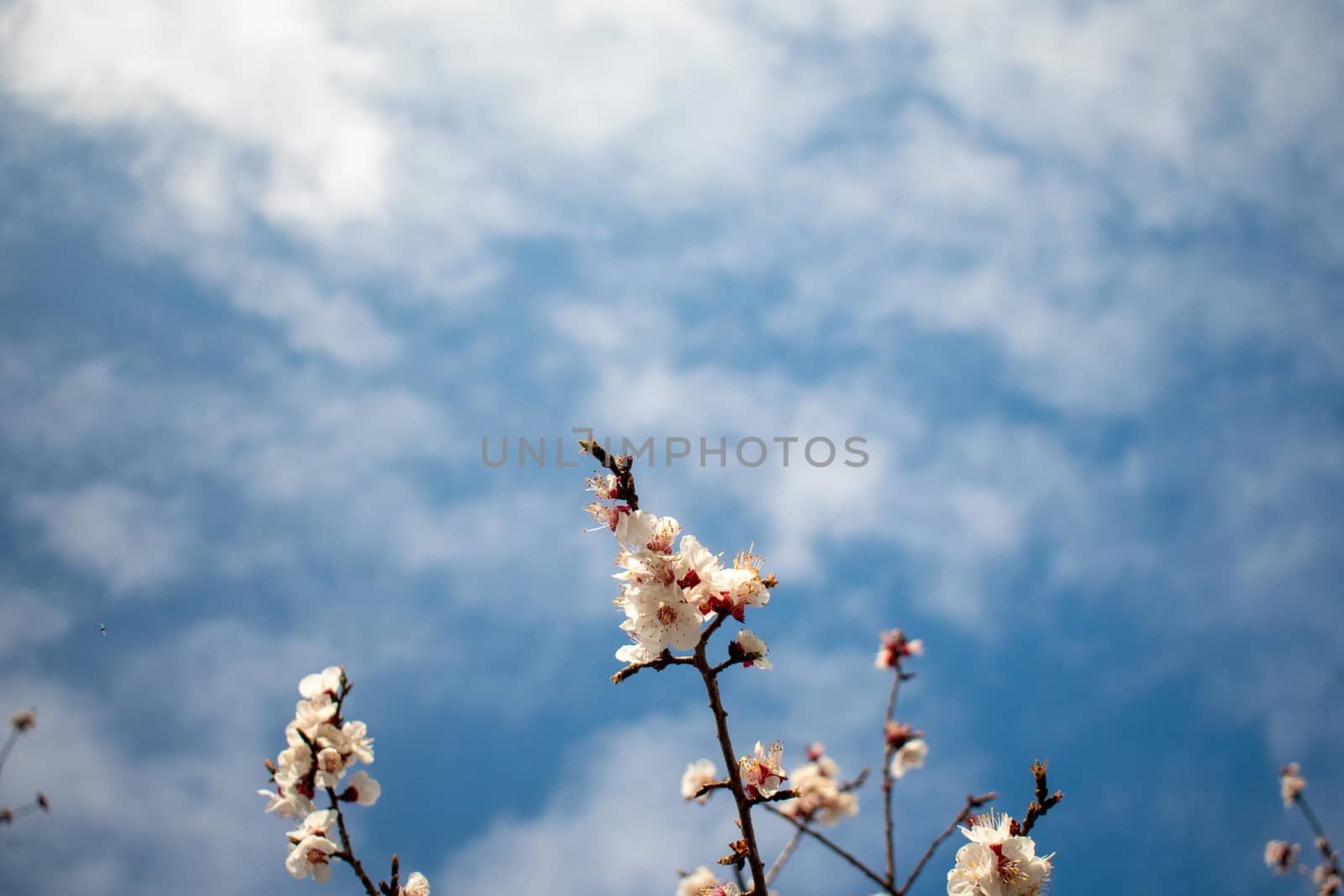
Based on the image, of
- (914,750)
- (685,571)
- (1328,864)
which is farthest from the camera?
(914,750)

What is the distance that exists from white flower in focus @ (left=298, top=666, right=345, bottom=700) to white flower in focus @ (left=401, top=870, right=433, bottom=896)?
3.46 feet

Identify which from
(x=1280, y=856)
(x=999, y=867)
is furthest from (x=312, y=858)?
(x=1280, y=856)

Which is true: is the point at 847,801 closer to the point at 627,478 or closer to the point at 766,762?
the point at 766,762

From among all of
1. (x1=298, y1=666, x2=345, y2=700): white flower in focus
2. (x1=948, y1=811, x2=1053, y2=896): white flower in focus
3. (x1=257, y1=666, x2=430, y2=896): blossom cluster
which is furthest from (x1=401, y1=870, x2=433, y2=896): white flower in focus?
(x1=948, y1=811, x2=1053, y2=896): white flower in focus

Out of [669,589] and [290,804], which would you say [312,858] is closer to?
[290,804]

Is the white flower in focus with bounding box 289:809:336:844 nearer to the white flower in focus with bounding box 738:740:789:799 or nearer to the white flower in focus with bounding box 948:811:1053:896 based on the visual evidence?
the white flower in focus with bounding box 738:740:789:799

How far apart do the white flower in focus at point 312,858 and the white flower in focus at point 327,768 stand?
0.82ft

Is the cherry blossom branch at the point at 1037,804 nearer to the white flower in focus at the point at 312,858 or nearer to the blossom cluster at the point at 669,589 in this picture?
the blossom cluster at the point at 669,589

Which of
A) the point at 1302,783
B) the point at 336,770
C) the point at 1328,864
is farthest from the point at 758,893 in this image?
the point at 1302,783

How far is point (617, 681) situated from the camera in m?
2.48

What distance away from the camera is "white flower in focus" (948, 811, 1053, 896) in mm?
2658

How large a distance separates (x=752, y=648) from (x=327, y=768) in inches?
90.7

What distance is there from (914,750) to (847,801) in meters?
0.97

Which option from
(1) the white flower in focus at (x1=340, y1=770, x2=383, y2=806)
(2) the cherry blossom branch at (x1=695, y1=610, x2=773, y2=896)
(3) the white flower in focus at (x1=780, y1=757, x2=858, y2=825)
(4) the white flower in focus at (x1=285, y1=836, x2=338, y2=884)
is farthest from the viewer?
(3) the white flower in focus at (x1=780, y1=757, x2=858, y2=825)
